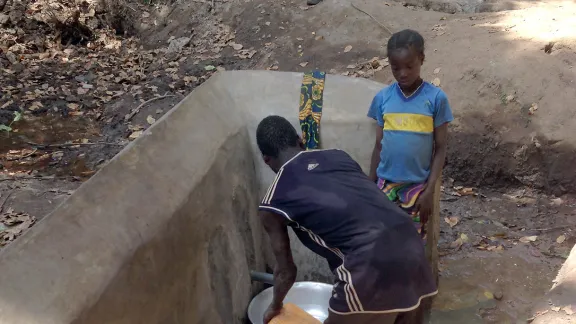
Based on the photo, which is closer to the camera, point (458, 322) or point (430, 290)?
point (430, 290)

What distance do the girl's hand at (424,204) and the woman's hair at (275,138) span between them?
0.89 metres

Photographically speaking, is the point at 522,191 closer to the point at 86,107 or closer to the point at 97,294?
the point at 97,294

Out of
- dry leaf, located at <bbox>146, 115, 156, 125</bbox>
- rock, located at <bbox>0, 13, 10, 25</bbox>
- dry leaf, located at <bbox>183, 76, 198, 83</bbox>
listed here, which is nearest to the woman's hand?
dry leaf, located at <bbox>146, 115, 156, 125</bbox>

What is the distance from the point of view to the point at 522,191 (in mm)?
4875

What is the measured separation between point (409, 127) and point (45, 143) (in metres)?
4.74

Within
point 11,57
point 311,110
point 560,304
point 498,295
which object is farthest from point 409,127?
point 11,57

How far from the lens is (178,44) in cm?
843

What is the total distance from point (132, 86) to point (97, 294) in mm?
5925

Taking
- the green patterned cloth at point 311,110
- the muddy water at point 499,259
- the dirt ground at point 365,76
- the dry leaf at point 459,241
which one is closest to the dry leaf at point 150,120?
the dirt ground at point 365,76


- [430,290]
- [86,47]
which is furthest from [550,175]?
[86,47]

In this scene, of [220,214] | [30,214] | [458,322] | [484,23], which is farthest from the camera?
[484,23]

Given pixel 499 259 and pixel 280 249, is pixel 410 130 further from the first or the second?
pixel 499 259

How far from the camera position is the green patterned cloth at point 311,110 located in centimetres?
338

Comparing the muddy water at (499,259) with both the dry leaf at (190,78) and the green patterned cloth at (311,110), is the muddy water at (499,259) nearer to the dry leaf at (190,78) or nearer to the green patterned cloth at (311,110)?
the green patterned cloth at (311,110)
